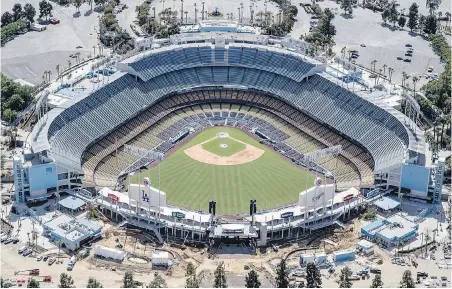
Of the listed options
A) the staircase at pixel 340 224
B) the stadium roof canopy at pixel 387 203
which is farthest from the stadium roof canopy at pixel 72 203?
the stadium roof canopy at pixel 387 203

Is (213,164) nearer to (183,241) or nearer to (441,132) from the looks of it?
(183,241)

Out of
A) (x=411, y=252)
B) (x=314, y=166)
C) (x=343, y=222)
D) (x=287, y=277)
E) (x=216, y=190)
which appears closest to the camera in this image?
(x=287, y=277)

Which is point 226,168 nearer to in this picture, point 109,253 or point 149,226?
point 149,226

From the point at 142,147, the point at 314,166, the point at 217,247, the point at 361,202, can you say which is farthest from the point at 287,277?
the point at 142,147

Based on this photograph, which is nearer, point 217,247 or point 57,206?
point 217,247

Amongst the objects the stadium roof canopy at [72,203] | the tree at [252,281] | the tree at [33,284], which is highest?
the stadium roof canopy at [72,203]

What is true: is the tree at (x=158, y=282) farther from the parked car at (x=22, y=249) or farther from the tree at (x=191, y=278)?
the parked car at (x=22, y=249)

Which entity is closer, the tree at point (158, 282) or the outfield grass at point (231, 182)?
the tree at point (158, 282)

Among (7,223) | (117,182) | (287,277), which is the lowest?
(287,277)
